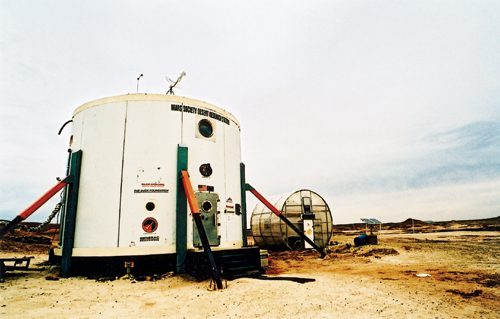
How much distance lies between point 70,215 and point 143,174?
284cm

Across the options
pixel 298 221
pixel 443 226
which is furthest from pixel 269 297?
pixel 443 226

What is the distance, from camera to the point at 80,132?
480 inches

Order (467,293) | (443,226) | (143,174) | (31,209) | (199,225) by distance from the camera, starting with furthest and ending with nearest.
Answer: (443,226), (143,174), (31,209), (199,225), (467,293)

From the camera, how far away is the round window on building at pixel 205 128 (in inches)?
487

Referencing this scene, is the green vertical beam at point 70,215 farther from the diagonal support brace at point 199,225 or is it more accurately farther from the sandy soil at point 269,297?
the diagonal support brace at point 199,225

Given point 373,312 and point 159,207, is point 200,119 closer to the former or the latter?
point 159,207

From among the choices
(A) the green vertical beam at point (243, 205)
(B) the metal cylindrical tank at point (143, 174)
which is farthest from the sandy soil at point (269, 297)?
(A) the green vertical beam at point (243, 205)

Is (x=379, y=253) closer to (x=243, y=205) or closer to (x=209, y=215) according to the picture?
(x=243, y=205)

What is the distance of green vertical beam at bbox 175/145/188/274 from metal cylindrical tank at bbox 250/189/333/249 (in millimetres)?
9790

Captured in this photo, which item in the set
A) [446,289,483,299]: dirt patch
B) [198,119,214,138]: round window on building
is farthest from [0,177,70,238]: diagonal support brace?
[446,289,483,299]: dirt patch

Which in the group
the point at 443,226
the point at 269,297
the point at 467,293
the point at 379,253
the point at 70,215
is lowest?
the point at 467,293

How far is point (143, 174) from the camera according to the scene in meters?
11.2

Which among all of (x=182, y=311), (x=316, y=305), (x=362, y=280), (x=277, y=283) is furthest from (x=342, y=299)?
(x=182, y=311)

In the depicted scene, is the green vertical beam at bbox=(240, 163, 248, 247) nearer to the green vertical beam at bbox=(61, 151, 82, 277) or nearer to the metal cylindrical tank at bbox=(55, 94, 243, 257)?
the metal cylindrical tank at bbox=(55, 94, 243, 257)
